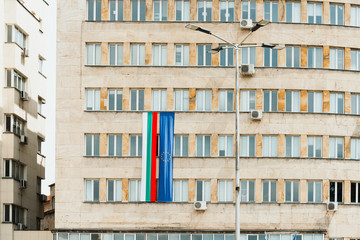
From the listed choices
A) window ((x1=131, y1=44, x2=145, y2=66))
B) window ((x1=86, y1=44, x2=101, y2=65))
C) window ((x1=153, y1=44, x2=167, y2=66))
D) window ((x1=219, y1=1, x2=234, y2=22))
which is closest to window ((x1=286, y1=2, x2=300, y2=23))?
window ((x1=219, y1=1, x2=234, y2=22))

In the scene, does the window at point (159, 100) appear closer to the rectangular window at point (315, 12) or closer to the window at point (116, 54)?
the window at point (116, 54)

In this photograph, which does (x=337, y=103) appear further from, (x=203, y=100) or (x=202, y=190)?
(x=202, y=190)

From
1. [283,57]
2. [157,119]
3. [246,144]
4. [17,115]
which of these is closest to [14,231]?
[17,115]

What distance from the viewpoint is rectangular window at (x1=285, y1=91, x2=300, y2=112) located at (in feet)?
217

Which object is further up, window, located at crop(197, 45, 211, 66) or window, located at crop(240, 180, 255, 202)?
window, located at crop(197, 45, 211, 66)

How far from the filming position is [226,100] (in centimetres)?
6594

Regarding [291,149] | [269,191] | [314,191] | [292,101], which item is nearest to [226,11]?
[292,101]

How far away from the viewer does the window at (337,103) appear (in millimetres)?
66750

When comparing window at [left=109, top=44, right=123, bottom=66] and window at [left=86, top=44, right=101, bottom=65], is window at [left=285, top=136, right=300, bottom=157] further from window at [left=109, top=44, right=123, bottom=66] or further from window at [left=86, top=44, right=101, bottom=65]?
window at [left=86, top=44, right=101, bottom=65]

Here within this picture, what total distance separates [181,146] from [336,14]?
14.5 meters

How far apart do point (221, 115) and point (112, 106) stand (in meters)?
7.49

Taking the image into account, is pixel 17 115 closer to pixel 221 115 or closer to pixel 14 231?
pixel 14 231

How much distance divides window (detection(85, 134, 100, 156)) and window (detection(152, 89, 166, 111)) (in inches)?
174

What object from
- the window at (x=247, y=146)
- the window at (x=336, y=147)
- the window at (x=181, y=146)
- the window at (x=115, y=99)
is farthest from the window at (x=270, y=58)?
the window at (x=115, y=99)
